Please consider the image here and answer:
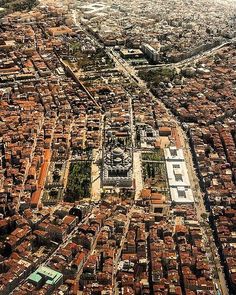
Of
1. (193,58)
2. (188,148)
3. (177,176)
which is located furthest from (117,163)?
(193,58)

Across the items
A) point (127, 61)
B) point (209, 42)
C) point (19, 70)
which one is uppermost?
point (209, 42)

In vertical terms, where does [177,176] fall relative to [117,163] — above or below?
below

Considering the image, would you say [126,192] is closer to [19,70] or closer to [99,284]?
[99,284]

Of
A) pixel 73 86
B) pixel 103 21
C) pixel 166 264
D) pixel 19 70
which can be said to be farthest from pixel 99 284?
pixel 103 21

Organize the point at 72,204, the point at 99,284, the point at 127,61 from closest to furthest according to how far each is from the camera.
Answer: the point at 99,284 → the point at 72,204 → the point at 127,61

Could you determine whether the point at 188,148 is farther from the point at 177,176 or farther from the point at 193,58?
the point at 193,58

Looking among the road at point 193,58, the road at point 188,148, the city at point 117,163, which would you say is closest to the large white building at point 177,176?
the city at point 117,163

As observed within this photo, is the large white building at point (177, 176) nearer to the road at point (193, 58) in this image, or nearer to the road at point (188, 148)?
the road at point (188, 148)
